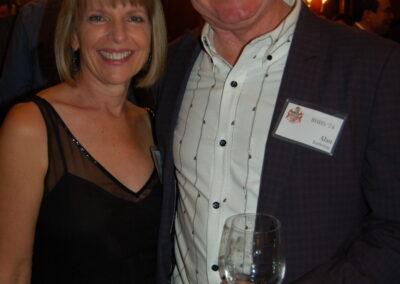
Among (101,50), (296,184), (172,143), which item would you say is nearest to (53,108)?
(101,50)

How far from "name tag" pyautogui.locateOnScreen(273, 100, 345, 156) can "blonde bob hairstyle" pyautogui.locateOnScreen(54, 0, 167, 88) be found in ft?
2.44

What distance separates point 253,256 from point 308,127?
50cm

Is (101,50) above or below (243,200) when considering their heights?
above

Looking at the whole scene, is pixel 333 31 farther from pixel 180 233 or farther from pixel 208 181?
pixel 180 233

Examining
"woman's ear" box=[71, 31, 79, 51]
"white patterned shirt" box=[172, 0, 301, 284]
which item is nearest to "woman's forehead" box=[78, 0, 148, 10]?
"woman's ear" box=[71, 31, 79, 51]

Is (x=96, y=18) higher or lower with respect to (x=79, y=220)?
higher

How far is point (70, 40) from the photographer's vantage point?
194 cm

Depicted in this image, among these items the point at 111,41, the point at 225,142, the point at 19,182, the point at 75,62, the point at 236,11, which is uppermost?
the point at 236,11

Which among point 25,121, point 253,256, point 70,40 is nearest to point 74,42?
point 70,40

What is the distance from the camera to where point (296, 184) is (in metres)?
1.50

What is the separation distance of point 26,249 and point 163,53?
962mm

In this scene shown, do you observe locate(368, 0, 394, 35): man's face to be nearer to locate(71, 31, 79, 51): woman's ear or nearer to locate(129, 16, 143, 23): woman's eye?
locate(129, 16, 143, 23): woman's eye

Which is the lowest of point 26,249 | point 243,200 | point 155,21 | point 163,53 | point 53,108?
point 26,249

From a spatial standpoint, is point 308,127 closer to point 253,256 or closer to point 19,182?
point 253,256
